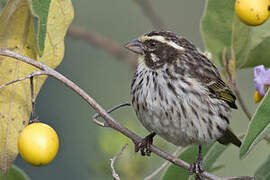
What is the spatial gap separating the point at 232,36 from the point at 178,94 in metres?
0.44

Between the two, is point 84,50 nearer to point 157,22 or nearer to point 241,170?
point 241,170

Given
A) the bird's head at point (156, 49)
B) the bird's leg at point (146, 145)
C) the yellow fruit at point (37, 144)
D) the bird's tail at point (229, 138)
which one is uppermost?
the bird's head at point (156, 49)

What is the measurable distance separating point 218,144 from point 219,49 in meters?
0.53

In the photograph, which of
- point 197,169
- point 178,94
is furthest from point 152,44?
point 197,169

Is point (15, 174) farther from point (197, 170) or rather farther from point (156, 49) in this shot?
point (156, 49)

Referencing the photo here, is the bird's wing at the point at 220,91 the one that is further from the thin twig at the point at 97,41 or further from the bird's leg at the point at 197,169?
the thin twig at the point at 97,41

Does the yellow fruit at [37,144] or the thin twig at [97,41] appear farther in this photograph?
the thin twig at [97,41]

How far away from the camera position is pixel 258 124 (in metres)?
2.60

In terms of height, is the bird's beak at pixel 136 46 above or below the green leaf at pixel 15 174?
above

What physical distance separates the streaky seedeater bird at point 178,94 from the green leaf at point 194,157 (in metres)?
0.04

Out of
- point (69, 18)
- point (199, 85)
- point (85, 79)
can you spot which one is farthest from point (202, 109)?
point (85, 79)

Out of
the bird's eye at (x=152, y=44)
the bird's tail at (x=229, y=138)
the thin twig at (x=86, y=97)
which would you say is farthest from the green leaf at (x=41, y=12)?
the bird's tail at (x=229, y=138)

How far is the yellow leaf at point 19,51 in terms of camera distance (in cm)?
301

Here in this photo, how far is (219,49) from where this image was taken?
145 inches
